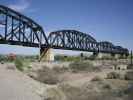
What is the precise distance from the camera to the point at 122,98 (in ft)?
70.8

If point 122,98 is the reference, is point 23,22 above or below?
above

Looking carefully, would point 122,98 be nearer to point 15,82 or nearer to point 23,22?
point 15,82

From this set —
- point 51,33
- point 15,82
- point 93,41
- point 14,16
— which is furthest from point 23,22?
point 93,41

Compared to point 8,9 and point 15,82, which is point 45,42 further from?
point 15,82

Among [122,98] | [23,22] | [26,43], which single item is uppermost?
[23,22]

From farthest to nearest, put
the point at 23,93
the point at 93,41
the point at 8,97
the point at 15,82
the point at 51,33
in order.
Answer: the point at 93,41
the point at 51,33
the point at 15,82
the point at 23,93
the point at 8,97

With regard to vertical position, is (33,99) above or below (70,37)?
below

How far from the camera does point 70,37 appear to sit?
155 metres

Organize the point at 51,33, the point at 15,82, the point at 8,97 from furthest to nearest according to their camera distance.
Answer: the point at 51,33 → the point at 15,82 → the point at 8,97

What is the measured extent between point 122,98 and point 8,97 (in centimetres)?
904

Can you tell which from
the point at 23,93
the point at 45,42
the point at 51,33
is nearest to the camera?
the point at 23,93

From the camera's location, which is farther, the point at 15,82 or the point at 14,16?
the point at 14,16

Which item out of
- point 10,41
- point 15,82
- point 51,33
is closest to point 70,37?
point 51,33

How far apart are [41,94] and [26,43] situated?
81.4 m
